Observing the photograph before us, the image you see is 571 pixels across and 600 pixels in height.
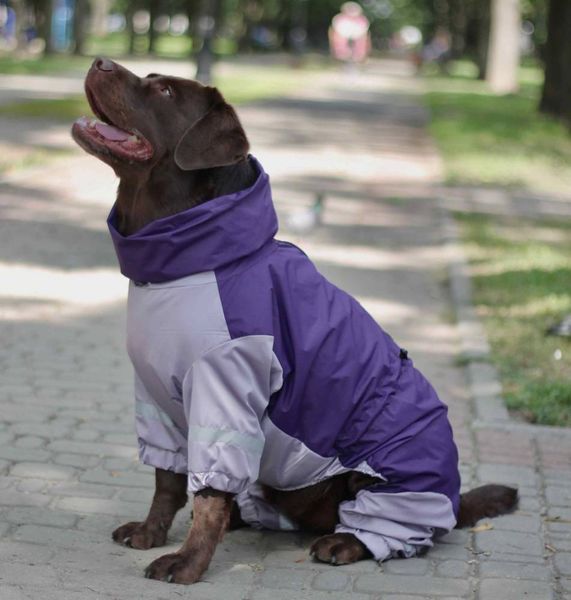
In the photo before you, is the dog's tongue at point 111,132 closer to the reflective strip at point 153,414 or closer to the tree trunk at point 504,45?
the reflective strip at point 153,414

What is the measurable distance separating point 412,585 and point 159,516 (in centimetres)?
95

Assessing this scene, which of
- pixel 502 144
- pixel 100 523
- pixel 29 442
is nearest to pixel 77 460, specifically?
pixel 29 442

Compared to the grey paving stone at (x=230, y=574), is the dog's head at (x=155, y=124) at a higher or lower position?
higher

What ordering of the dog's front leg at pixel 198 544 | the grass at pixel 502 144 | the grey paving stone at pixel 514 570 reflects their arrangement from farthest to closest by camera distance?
1. the grass at pixel 502 144
2. the grey paving stone at pixel 514 570
3. the dog's front leg at pixel 198 544

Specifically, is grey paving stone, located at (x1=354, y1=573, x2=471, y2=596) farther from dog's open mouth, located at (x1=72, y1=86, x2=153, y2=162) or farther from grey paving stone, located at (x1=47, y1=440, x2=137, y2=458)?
grey paving stone, located at (x1=47, y1=440, x2=137, y2=458)

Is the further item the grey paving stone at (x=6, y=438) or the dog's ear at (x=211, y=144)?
the grey paving stone at (x=6, y=438)

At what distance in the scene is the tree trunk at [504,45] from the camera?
37.8 m

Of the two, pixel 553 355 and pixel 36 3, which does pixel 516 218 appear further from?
pixel 36 3

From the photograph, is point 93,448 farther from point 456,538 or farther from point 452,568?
point 452,568

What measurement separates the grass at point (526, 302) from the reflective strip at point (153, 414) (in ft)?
8.76

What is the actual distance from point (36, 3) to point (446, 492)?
4689 centimetres

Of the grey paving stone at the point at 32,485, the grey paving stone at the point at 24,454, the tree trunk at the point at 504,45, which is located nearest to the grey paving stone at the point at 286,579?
the grey paving stone at the point at 32,485

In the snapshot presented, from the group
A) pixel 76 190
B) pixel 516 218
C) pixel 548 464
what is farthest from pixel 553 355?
pixel 76 190

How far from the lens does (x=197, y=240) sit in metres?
4.01
